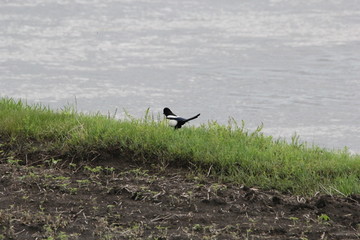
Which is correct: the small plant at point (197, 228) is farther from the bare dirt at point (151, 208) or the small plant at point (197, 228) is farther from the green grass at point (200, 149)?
the green grass at point (200, 149)

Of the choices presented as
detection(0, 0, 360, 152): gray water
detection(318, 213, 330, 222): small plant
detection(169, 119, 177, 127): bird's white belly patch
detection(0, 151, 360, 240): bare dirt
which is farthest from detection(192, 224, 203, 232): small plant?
detection(0, 0, 360, 152): gray water

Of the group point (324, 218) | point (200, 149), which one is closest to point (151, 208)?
point (324, 218)

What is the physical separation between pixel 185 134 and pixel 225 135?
1.41ft

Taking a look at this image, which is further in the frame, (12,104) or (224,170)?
(12,104)

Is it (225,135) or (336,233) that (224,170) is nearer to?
Answer: (225,135)

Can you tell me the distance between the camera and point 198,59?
13750mm

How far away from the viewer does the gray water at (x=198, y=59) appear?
421 inches

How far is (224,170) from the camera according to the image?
22.1 ft

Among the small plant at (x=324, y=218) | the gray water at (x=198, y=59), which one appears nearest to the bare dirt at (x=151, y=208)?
the small plant at (x=324, y=218)

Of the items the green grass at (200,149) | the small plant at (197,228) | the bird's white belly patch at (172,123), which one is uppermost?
the bird's white belly patch at (172,123)

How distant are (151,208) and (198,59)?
27.5ft

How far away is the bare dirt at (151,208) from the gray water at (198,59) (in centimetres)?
350

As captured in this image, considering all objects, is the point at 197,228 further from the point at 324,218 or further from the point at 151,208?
the point at 324,218

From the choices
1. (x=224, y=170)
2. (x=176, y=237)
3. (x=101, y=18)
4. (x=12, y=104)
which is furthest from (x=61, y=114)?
(x=101, y=18)
